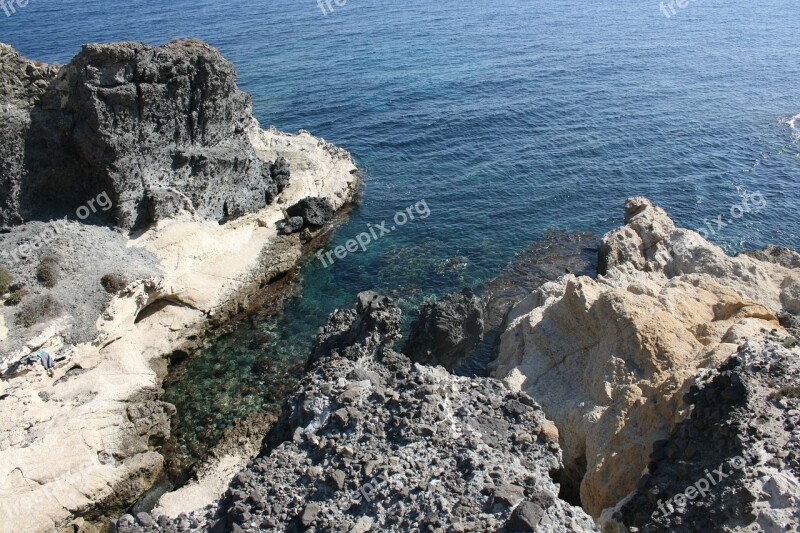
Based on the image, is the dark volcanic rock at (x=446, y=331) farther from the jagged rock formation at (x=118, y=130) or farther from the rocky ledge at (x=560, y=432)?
the jagged rock formation at (x=118, y=130)

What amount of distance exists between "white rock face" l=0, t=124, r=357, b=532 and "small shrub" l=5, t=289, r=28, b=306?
272 cm

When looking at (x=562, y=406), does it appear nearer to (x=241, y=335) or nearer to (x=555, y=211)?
(x=241, y=335)

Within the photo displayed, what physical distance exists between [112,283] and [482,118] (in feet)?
144

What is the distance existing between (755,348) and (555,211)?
3024 cm

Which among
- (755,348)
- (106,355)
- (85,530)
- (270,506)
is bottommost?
(85,530)

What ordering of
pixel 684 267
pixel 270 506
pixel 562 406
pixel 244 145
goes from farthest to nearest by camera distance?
pixel 244 145, pixel 684 267, pixel 562 406, pixel 270 506

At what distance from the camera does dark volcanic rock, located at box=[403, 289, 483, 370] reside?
33.7 meters

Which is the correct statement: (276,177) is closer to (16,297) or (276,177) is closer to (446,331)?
(16,297)

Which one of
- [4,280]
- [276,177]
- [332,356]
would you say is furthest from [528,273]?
[4,280]

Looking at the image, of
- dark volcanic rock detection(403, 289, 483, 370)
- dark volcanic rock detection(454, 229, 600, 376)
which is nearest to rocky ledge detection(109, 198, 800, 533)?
dark volcanic rock detection(403, 289, 483, 370)

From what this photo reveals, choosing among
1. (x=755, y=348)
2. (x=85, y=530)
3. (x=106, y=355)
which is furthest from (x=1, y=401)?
(x=755, y=348)

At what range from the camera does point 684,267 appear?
37.8 metres

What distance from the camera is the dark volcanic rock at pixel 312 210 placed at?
4819 cm

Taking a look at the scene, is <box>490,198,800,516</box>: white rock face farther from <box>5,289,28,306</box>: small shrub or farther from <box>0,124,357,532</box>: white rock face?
<box>5,289,28,306</box>: small shrub
